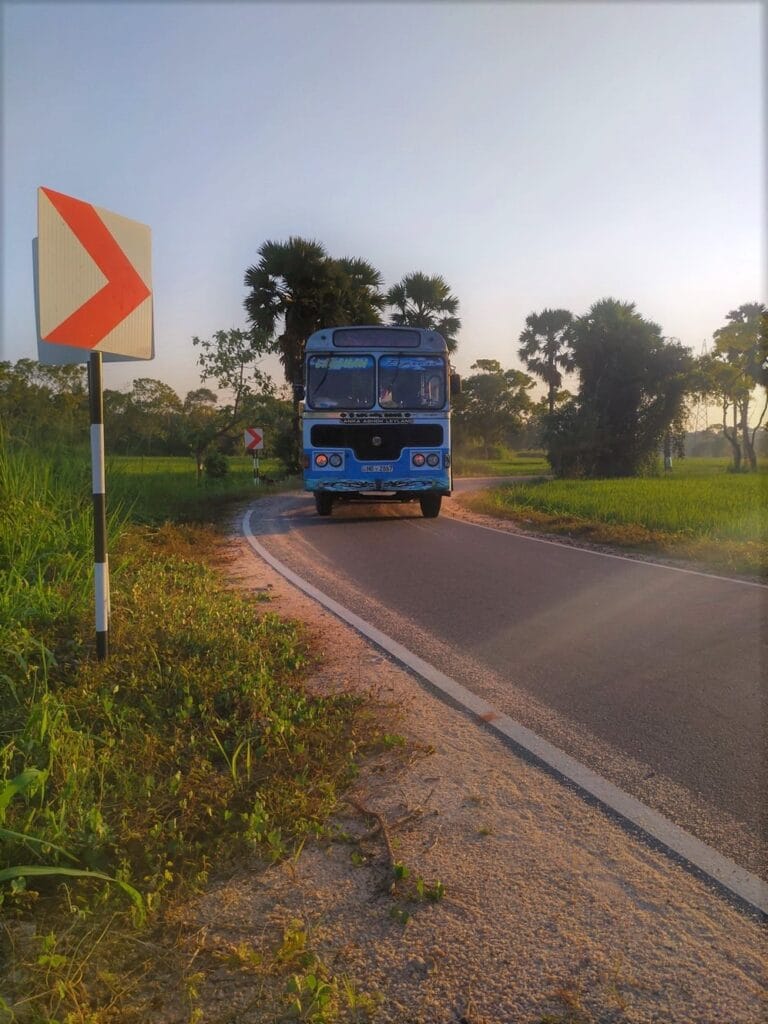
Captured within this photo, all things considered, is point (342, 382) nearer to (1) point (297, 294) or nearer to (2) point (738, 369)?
(1) point (297, 294)

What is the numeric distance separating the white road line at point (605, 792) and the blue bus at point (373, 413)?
7.91m

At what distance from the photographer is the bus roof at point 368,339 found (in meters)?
13.6

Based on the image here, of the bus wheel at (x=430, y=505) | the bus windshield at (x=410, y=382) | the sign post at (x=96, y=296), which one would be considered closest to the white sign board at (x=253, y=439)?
the bus wheel at (x=430, y=505)

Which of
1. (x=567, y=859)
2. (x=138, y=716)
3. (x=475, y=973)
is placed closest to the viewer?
(x=475, y=973)

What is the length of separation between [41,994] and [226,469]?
29685 mm

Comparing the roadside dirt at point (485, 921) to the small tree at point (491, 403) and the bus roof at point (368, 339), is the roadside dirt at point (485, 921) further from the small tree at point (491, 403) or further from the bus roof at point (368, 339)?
the small tree at point (491, 403)

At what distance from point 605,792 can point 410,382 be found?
35.8 feet

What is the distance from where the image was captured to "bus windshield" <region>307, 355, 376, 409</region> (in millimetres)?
13547

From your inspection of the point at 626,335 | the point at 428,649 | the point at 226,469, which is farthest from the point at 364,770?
the point at 626,335

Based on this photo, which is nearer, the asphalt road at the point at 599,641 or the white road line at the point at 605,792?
the white road line at the point at 605,792

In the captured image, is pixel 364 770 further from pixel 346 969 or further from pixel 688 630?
pixel 688 630

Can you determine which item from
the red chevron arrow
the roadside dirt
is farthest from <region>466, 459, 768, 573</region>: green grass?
the red chevron arrow

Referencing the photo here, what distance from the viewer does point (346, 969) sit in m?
2.23

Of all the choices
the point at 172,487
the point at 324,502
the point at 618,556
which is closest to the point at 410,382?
the point at 324,502
